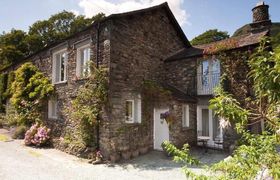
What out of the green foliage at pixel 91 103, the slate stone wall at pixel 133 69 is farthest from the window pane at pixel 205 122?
the green foliage at pixel 91 103

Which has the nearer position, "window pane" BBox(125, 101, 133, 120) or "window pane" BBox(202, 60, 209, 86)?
"window pane" BBox(125, 101, 133, 120)

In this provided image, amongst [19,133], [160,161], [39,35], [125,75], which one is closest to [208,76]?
[125,75]

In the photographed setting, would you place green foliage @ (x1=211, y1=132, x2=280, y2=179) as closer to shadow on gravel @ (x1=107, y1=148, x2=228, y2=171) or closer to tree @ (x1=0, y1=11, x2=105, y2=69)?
shadow on gravel @ (x1=107, y1=148, x2=228, y2=171)

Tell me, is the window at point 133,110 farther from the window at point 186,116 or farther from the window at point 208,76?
the window at point 208,76

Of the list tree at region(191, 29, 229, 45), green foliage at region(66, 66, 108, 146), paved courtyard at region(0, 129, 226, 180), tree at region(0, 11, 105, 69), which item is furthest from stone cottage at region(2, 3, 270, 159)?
tree at region(191, 29, 229, 45)

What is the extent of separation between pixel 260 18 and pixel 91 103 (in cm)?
1154

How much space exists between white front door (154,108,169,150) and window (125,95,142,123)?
4.06 ft

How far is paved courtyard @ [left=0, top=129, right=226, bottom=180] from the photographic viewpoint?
8031 millimetres

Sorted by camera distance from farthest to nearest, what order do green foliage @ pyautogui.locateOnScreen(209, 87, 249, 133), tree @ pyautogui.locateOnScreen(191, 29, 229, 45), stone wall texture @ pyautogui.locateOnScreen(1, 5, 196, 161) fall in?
1. tree @ pyautogui.locateOnScreen(191, 29, 229, 45)
2. stone wall texture @ pyautogui.locateOnScreen(1, 5, 196, 161)
3. green foliage @ pyautogui.locateOnScreen(209, 87, 249, 133)

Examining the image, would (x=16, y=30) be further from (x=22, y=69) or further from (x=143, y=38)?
(x=143, y=38)

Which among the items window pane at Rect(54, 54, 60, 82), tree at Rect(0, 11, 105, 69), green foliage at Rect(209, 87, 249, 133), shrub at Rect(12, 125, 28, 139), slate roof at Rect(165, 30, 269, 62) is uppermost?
tree at Rect(0, 11, 105, 69)

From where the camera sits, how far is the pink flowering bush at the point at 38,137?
42.5 feet

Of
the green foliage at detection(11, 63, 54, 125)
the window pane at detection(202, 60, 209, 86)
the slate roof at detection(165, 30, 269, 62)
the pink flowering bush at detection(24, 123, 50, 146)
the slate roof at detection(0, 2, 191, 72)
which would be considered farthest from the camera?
the green foliage at detection(11, 63, 54, 125)

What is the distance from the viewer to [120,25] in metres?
11.4
